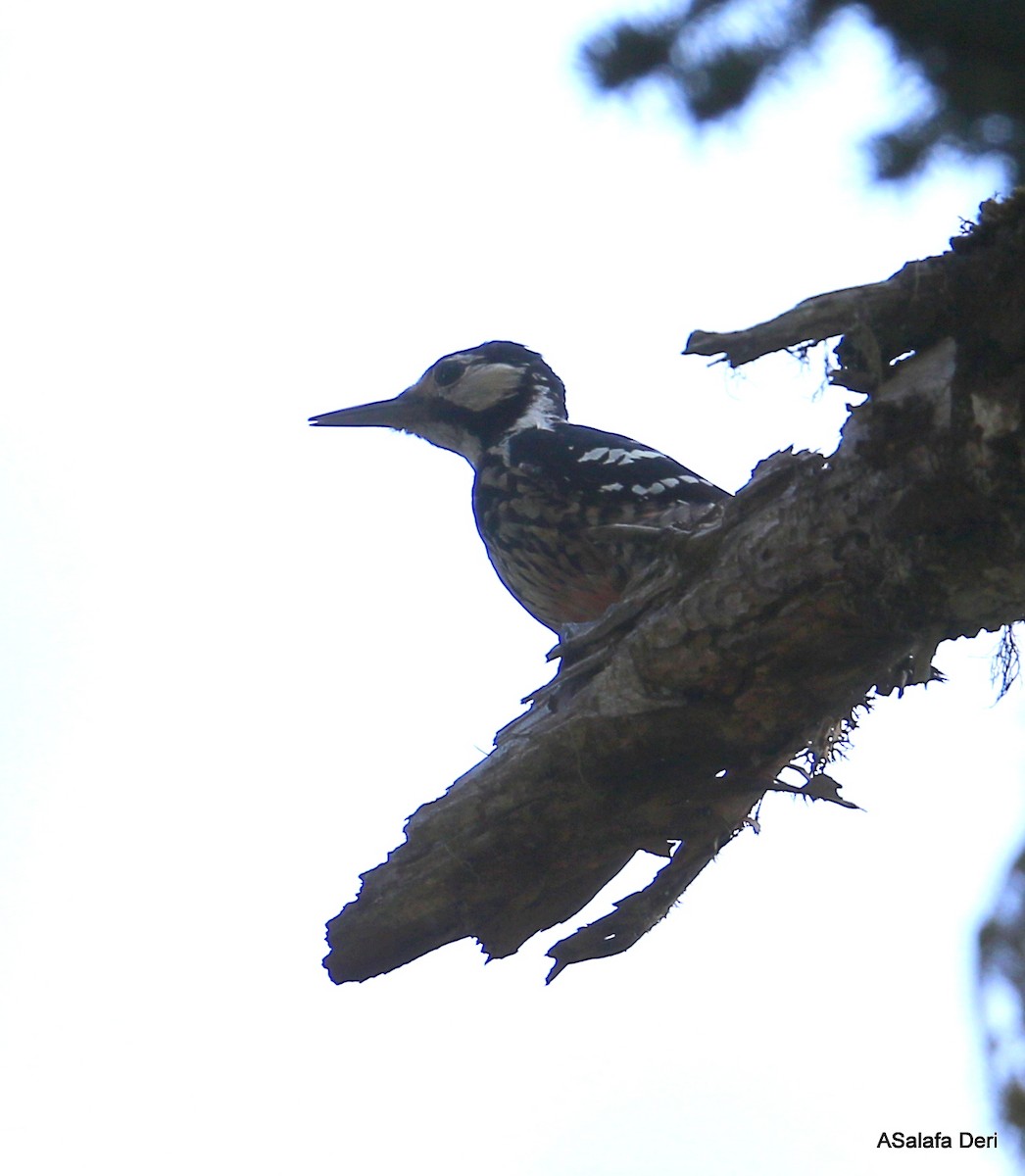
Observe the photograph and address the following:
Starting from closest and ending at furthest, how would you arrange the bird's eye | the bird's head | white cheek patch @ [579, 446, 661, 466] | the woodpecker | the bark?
the bark < the woodpecker < white cheek patch @ [579, 446, 661, 466] < the bird's head < the bird's eye

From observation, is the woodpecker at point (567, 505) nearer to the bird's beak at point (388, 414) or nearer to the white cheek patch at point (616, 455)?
the white cheek patch at point (616, 455)

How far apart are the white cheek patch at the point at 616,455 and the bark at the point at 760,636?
97 cm

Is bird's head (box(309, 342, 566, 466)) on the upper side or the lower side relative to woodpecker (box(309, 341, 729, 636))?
upper

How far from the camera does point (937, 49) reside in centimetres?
185

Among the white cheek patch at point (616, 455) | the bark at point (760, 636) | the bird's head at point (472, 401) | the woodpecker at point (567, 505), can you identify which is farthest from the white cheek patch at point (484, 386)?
the bark at point (760, 636)

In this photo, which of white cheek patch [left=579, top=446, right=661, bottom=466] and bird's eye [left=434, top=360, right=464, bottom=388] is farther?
bird's eye [left=434, top=360, right=464, bottom=388]

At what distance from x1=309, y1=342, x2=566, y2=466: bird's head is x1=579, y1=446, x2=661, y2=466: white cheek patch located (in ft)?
2.81

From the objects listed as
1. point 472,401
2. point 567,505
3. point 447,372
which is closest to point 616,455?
point 567,505

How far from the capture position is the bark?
2391 mm

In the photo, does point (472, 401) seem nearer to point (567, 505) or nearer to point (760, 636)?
point (567, 505)

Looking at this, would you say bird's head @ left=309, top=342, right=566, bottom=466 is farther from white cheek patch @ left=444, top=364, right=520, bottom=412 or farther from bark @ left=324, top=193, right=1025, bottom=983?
bark @ left=324, top=193, right=1025, bottom=983

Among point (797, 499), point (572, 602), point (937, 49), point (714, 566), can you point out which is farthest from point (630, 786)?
point (937, 49)

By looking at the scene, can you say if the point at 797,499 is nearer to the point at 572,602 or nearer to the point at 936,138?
the point at 936,138

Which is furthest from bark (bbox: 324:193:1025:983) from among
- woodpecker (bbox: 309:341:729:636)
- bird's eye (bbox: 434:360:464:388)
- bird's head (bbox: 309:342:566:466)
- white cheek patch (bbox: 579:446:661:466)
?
bird's eye (bbox: 434:360:464:388)
